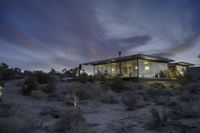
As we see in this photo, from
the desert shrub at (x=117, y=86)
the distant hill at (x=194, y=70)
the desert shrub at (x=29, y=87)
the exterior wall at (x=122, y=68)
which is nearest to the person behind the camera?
the desert shrub at (x=29, y=87)

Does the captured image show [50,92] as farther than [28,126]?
Yes

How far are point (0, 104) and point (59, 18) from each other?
7.65 m

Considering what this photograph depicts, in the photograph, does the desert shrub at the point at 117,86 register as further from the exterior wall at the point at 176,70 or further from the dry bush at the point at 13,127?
the exterior wall at the point at 176,70

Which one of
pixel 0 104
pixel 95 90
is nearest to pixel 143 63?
pixel 95 90

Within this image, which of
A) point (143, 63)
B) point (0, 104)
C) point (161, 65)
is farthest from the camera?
point (161, 65)

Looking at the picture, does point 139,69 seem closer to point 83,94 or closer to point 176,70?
point 176,70

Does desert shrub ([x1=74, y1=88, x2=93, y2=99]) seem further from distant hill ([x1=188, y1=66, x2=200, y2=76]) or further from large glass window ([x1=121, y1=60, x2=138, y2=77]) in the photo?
distant hill ([x1=188, y1=66, x2=200, y2=76])

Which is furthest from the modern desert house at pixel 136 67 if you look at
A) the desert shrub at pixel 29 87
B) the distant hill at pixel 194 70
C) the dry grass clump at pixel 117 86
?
the desert shrub at pixel 29 87

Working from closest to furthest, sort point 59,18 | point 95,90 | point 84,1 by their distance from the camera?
1. point 84,1
2. point 59,18
3. point 95,90

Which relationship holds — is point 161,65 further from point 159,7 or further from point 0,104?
point 0,104

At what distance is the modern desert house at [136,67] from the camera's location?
31.1m

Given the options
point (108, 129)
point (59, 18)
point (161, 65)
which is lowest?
point (108, 129)

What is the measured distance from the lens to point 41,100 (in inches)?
626

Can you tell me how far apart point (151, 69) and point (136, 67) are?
2471 millimetres
